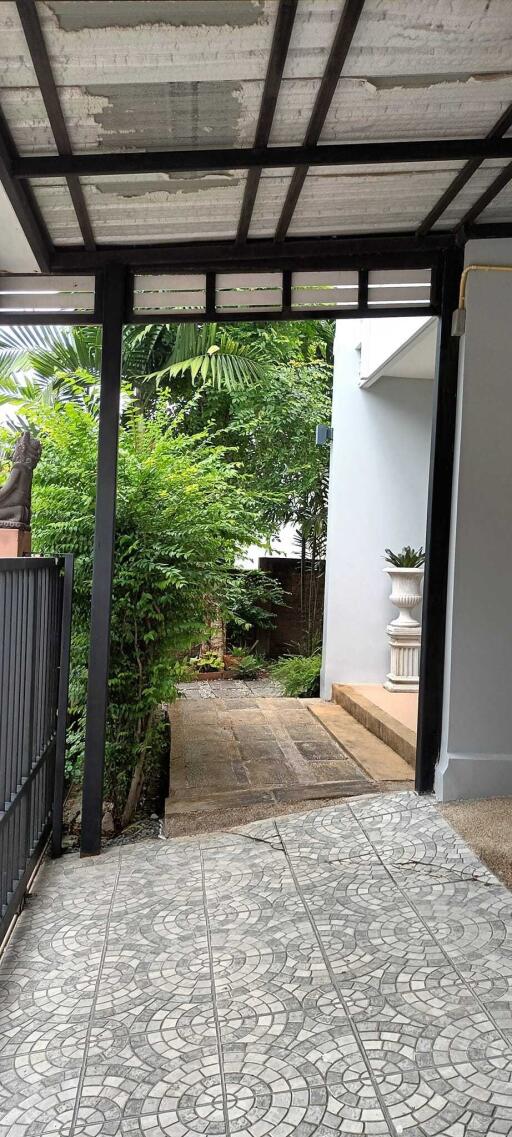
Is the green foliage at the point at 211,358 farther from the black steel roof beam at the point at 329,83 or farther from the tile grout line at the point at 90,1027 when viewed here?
the tile grout line at the point at 90,1027

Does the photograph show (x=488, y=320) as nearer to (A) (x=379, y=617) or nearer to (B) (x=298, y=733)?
(B) (x=298, y=733)

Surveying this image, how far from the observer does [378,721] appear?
561 centimetres

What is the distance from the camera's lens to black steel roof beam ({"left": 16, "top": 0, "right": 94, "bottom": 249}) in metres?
2.32

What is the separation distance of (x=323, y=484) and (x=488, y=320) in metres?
5.51

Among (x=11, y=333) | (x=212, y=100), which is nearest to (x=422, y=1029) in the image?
(x=212, y=100)

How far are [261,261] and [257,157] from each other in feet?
3.00

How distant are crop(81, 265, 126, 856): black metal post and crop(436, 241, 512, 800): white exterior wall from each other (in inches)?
68.3

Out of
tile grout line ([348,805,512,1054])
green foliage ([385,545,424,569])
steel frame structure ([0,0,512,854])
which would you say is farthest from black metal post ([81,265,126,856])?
green foliage ([385,545,424,569])

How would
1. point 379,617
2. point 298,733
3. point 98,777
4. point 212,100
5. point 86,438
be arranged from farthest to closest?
point 379,617 < point 298,733 < point 86,438 < point 98,777 < point 212,100

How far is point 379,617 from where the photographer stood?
23.4ft

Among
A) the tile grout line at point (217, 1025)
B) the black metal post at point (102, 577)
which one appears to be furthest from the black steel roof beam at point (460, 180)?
the tile grout line at point (217, 1025)

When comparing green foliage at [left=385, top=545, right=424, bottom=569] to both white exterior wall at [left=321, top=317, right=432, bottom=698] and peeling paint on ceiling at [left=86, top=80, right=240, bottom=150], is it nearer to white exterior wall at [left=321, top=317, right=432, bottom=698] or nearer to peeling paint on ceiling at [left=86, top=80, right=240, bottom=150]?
white exterior wall at [left=321, top=317, right=432, bottom=698]

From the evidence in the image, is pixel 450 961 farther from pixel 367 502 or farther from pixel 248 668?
pixel 248 668

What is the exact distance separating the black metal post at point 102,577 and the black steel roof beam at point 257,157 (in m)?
0.86
